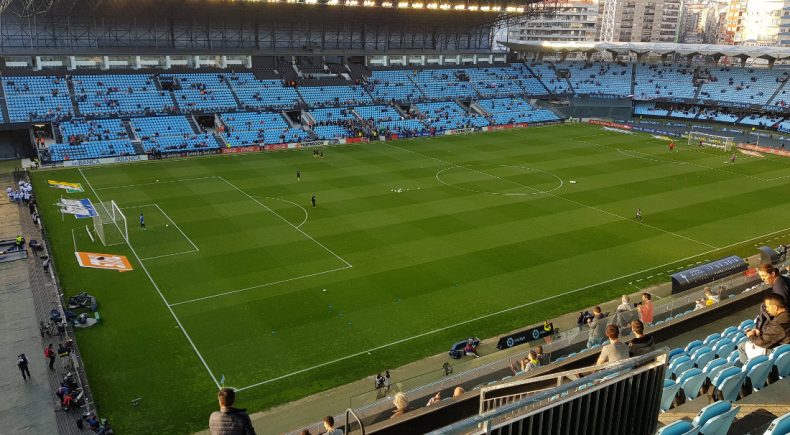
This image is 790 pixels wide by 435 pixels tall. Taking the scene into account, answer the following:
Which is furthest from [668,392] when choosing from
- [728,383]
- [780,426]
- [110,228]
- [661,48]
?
[661,48]

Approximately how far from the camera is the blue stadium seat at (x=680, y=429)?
8.37 metres

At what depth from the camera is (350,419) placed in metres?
11.8

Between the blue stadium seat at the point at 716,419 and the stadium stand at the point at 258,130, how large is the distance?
62.1 m

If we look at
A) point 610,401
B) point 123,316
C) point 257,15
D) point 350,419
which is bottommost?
point 123,316

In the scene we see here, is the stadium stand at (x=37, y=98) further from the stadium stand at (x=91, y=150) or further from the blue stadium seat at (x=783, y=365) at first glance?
the blue stadium seat at (x=783, y=365)

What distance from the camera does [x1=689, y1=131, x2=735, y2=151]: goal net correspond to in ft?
227

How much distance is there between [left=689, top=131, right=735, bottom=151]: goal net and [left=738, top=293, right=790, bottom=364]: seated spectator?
65.2 meters

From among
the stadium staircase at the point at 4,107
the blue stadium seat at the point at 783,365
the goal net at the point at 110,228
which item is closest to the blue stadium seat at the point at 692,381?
the blue stadium seat at the point at 783,365

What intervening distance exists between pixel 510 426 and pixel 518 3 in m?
86.7

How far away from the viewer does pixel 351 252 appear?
36344 mm

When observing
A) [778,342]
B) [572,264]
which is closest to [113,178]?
[572,264]

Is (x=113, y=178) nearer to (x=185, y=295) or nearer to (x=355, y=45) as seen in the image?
(x=185, y=295)

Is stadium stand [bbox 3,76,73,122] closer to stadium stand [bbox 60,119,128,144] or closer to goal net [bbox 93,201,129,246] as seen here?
stadium stand [bbox 60,119,128,144]

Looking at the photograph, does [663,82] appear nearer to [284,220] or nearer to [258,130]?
[258,130]
